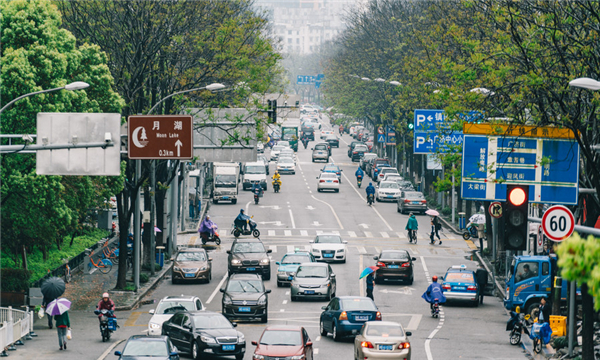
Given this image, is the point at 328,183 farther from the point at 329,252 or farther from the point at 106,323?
the point at 106,323

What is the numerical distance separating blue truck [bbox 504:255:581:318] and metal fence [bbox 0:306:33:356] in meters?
16.8

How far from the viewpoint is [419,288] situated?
42.8 m

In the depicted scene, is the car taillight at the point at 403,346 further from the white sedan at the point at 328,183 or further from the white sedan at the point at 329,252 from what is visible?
the white sedan at the point at 328,183

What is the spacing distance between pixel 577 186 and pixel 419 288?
17.0m

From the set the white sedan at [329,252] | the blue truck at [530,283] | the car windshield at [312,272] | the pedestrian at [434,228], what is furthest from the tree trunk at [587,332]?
the pedestrian at [434,228]

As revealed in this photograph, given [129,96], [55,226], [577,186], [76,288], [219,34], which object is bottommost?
[76,288]

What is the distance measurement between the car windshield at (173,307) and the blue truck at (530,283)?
463 inches

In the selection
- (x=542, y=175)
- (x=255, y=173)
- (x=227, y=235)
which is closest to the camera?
(x=542, y=175)

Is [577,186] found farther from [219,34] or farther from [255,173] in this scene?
[255,173]

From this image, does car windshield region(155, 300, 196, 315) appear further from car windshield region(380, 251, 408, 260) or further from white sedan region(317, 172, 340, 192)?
white sedan region(317, 172, 340, 192)

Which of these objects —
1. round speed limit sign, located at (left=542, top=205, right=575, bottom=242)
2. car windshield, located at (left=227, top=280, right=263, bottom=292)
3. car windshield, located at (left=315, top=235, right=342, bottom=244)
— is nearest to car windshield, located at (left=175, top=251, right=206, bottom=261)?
car windshield, located at (left=315, top=235, right=342, bottom=244)

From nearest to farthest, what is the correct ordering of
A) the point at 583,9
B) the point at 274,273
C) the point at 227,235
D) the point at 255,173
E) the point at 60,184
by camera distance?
the point at 583,9, the point at 60,184, the point at 274,273, the point at 227,235, the point at 255,173

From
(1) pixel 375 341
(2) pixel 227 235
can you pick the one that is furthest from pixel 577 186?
(2) pixel 227 235

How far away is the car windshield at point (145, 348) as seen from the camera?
24266mm
